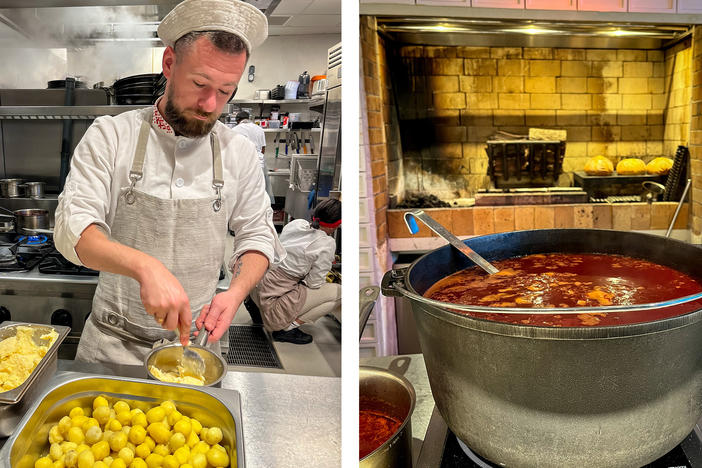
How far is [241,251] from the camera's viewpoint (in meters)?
1.10

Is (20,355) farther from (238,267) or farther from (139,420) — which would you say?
(238,267)

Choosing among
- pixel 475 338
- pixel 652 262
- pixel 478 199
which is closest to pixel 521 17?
pixel 478 199

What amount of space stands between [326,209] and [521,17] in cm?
202

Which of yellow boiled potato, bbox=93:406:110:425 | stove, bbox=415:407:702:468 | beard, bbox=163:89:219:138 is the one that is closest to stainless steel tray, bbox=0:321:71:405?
yellow boiled potato, bbox=93:406:110:425

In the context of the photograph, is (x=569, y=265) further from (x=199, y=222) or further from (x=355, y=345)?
(x=199, y=222)

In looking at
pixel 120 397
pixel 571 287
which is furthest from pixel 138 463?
pixel 571 287

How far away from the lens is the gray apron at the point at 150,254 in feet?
3.21

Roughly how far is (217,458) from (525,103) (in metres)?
2.77

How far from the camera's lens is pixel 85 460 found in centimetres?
93

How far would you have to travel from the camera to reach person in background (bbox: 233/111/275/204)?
1.07 meters

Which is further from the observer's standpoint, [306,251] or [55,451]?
[306,251]

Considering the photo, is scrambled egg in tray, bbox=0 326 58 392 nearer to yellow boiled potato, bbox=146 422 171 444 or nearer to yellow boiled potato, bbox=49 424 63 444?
yellow boiled potato, bbox=49 424 63 444

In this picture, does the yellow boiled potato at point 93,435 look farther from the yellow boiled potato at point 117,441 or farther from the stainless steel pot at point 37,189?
the stainless steel pot at point 37,189

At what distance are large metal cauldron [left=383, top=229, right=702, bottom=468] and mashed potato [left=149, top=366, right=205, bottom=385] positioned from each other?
1.53ft
